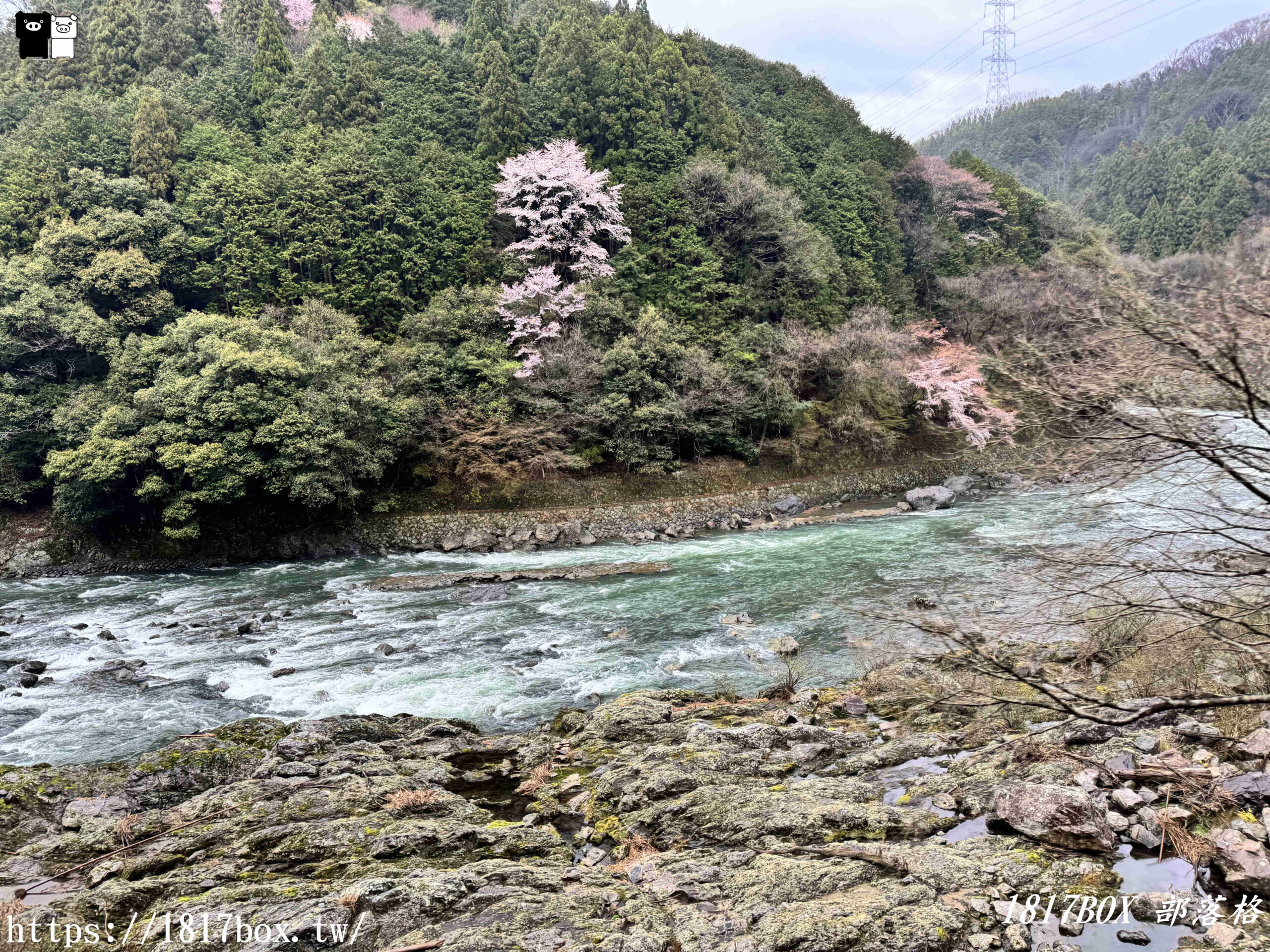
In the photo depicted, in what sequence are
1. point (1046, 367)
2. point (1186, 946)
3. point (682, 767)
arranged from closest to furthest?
point (1186, 946) < point (1046, 367) < point (682, 767)

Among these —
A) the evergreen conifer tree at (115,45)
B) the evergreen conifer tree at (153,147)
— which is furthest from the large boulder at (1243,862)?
the evergreen conifer tree at (115,45)

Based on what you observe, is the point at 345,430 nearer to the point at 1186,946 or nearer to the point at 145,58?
the point at 1186,946

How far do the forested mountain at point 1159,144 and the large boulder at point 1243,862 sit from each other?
37700 millimetres

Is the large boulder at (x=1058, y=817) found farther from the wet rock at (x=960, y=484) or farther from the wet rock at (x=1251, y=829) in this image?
the wet rock at (x=960, y=484)

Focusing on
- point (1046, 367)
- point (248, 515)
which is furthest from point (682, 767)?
point (248, 515)

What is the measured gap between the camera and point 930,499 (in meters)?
23.9

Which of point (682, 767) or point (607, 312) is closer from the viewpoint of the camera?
point (682, 767)

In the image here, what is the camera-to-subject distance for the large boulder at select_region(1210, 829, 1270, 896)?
3.89 meters

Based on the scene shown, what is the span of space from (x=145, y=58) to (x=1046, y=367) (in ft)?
158

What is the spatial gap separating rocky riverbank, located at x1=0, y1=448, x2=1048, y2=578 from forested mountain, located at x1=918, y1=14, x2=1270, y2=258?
25.8 m

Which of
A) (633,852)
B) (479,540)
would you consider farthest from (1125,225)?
(633,852)

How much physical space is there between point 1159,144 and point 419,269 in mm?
68848

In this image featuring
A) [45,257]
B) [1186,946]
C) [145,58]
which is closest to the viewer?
[1186,946]

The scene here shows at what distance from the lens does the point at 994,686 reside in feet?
27.4
